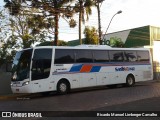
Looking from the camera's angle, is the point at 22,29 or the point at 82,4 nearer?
the point at 82,4

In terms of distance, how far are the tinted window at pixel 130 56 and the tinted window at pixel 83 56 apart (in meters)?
3.83

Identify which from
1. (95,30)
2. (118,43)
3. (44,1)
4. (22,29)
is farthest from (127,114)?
(22,29)

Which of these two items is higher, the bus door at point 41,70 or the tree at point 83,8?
the tree at point 83,8

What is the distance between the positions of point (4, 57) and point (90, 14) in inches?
482

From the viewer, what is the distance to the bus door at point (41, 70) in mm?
19781

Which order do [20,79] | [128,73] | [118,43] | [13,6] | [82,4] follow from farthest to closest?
1. [118,43]
2. [82,4]
3. [13,6]
4. [128,73]
5. [20,79]

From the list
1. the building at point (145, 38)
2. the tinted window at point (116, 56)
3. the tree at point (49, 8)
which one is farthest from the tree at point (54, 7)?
the building at point (145, 38)

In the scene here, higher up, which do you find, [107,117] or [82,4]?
[82,4]

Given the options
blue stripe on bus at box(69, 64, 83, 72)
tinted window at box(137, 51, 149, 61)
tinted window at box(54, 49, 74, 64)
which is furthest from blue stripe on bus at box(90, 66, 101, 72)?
tinted window at box(137, 51, 149, 61)

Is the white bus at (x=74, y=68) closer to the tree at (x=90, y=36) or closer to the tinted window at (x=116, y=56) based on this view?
the tinted window at (x=116, y=56)

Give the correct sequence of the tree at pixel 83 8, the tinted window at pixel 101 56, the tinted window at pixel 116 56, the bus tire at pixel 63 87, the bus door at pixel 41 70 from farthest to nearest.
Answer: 1. the tree at pixel 83 8
2. the tinted window at pixel 116 56
3. the tinted window at pixel 101 56
4. the bus tire at pixel 63 87
5. the bus door at pixel 41 70

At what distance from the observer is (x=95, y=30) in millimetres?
41000

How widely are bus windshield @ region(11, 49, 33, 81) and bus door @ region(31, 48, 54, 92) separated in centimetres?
34

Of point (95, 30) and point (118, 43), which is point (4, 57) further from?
point (118, 43)
